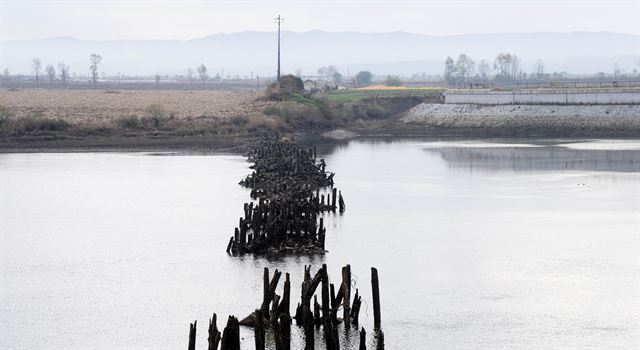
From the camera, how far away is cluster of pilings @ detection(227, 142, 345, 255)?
36781 mm

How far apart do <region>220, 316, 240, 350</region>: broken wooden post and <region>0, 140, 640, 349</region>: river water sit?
3.56m

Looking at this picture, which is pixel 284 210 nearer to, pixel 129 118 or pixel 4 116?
pixel 129 118

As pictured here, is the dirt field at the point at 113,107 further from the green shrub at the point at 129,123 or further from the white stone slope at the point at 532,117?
the white stone slope at the point at 532,117

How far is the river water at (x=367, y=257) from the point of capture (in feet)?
90.2

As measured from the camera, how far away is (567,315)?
28.6 m

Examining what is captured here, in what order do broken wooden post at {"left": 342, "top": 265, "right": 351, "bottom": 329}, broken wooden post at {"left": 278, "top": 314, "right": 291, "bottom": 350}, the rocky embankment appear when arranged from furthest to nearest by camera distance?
1. the rocky embankment
2. broken wooden post at {"left": 342, "top": 265, "right": 351, "bottom": 329}
3. broken wooden post at {"left": 278, "top": 314, "right": 291, "bottom": 350}

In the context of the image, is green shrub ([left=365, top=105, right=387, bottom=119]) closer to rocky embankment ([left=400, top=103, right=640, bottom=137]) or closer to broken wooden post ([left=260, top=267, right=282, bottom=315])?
rocky embankment ([left=400, top=103, right=640, bottom=137])

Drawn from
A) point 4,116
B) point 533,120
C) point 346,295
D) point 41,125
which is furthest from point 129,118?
point 346,295

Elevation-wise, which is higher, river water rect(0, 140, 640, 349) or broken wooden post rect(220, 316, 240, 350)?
broken wooden post rect(220, 316, 240, 350)

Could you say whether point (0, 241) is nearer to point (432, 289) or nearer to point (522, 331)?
point (432, 289)

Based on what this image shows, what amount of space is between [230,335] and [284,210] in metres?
17.0

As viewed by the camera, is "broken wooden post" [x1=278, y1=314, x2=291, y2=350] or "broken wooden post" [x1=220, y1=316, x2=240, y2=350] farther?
"broken wooden post" [x1=278, y1=314, x2=291, y2=350]

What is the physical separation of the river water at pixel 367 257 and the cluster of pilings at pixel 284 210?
31.9 inches

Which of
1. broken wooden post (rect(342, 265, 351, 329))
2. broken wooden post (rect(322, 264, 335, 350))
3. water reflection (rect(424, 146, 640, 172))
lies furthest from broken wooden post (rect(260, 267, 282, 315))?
water reflection (rect(424, 146, 640, 172))
